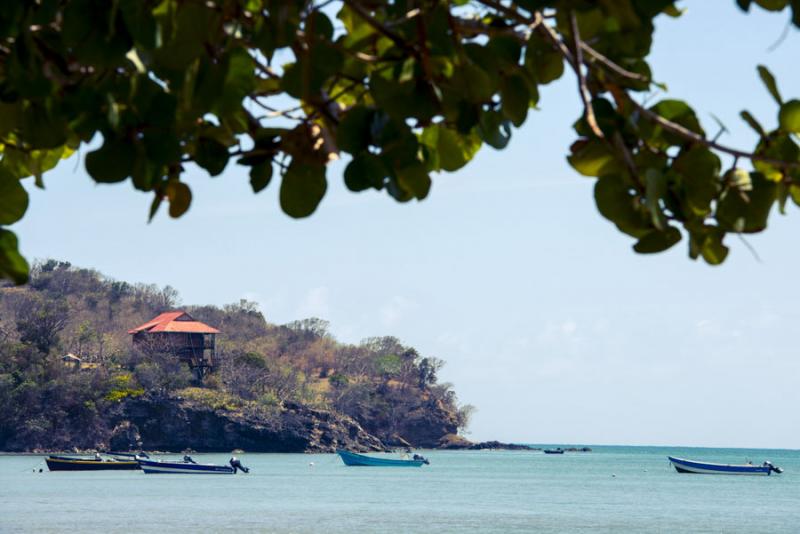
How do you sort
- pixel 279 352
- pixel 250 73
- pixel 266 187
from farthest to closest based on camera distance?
pixel 279 352
pixel 266 187
pixel 250 73

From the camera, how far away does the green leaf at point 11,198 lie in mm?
1523

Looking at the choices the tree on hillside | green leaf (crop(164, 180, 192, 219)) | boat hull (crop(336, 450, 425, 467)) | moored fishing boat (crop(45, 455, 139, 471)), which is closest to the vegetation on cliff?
the tree on hillside

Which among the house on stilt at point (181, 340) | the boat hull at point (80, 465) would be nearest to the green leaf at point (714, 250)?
the boat hull at point (80, 465)

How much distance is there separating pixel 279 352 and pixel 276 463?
→ 2870cm

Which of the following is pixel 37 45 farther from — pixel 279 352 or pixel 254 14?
pixel 279 352

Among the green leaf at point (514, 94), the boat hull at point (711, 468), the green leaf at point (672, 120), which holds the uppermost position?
the boat hull at point (711, 468)

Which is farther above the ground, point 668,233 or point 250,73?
point 250,73

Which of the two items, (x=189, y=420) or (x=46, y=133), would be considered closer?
(x=46, y=133)

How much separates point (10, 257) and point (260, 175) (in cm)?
36

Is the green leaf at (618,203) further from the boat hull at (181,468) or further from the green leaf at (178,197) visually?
the boat hull at (181,468)

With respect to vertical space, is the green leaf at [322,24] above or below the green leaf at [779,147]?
above

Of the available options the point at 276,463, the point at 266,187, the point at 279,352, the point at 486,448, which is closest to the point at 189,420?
the point at 276,463

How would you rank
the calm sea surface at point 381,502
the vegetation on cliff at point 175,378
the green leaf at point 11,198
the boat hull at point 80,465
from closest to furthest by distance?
the green leaf at point 11,198, the calm sea surface at point 381,502, the boat hull at point 80,465, the vegetation on cliff at point 175,378

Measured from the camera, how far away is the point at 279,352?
90.7 meters
